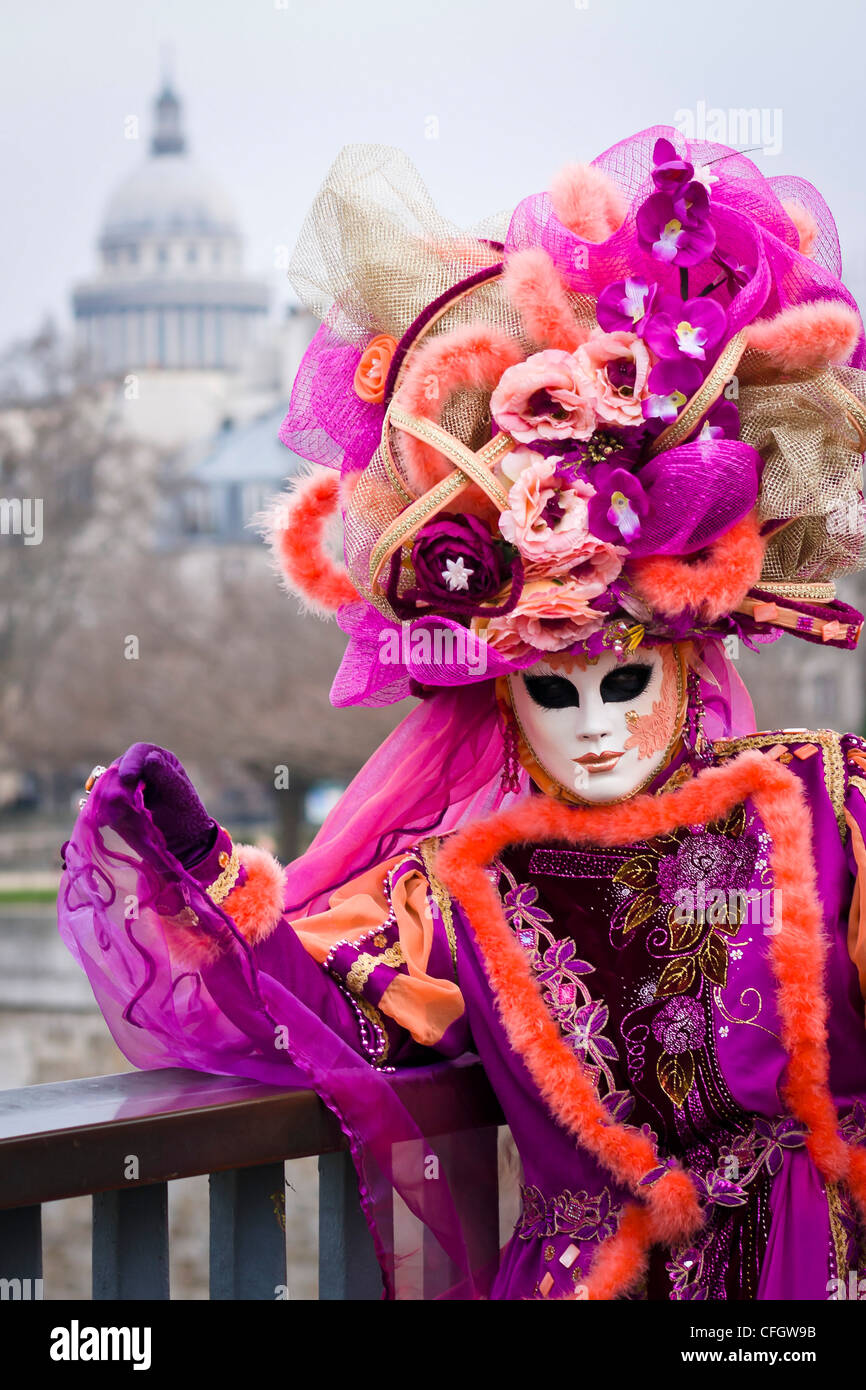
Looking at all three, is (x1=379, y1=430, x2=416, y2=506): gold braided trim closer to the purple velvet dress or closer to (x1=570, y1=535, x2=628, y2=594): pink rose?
(x1=570, y1=535, x2=628, y2=594): pink rose

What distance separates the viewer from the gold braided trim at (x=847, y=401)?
5.93 feet

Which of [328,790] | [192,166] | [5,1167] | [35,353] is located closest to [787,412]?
[5,1167]

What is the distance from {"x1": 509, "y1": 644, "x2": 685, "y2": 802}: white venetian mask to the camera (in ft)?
6.07

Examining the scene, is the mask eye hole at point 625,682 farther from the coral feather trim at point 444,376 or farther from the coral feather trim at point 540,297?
the coral feather trim at point 540,297

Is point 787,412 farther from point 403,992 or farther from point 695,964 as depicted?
point 403,992

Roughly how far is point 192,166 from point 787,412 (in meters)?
41.3

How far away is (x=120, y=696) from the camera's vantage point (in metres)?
16.7

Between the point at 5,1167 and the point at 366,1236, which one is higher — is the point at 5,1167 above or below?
above

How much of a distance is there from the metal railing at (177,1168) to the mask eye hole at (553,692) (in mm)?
450

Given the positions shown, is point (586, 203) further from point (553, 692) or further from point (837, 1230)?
point (837, 1230)

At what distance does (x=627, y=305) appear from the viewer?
5.83ft

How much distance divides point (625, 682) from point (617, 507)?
0.22 meters

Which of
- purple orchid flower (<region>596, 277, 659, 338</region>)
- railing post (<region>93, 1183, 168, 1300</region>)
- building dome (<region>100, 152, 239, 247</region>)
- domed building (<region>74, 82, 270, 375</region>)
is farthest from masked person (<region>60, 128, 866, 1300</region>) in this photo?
building dome (<region>100, 152, 239, 247</region>)

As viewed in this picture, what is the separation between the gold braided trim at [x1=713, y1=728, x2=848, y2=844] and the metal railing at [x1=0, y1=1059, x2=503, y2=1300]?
0.53 metres
